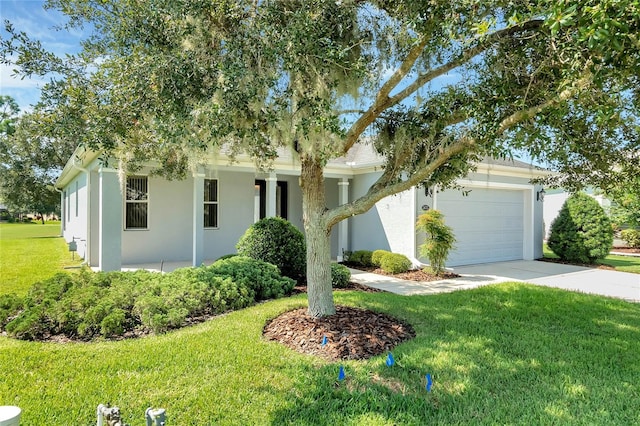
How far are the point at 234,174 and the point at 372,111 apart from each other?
747 centimetres

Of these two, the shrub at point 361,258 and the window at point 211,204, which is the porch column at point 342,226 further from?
the window at point 211,204

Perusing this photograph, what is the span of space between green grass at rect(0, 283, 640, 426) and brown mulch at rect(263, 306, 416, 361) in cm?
18

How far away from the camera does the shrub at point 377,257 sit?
988 centimetres

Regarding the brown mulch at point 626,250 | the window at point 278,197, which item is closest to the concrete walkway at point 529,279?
the window at point 278,197

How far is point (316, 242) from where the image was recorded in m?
4.61

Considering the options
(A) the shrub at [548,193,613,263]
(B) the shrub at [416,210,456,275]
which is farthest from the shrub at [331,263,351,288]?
(A) the shrub at [548,193,613,263]

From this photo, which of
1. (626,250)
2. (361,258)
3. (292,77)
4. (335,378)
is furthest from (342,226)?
(626,250)

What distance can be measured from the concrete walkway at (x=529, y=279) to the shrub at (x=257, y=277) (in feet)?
7.14

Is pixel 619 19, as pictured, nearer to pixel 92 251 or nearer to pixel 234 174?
pixel 234 174

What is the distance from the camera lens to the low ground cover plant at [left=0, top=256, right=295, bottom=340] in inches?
177

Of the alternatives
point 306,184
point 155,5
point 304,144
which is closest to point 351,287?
point 306,184

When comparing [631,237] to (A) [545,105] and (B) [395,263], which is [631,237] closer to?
(B) [395,263]

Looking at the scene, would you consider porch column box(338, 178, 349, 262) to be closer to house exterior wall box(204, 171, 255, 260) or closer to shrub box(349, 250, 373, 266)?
shrub box(349, 250, 373, 266)

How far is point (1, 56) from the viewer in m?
3.42
